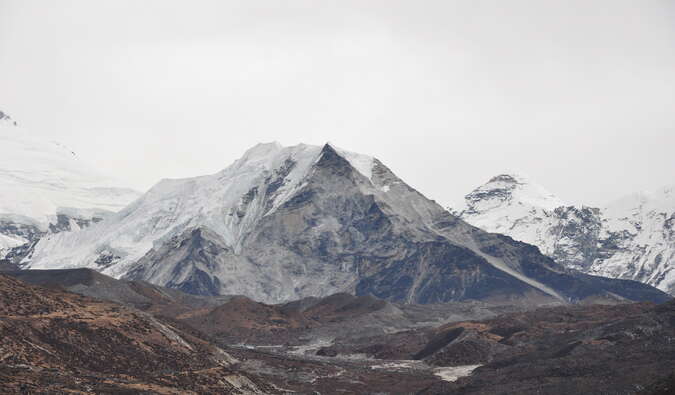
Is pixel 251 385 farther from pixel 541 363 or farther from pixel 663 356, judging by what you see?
pixel 663 356

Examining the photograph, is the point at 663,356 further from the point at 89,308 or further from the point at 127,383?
the point at 89,308

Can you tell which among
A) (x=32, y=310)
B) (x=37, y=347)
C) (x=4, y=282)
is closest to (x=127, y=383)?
(x=37, y=347)

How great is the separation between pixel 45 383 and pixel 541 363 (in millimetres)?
93822

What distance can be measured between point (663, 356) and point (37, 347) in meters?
97.8

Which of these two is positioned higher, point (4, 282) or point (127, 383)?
point (4, 282)

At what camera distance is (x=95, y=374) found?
139625 mm

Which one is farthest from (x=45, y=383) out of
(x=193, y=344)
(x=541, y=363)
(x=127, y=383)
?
(x=541, y=363)

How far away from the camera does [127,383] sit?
13762cm

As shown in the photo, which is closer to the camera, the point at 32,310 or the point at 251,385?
the point at 32,310

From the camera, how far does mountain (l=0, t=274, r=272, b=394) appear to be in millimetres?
130000

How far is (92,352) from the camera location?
14975cm

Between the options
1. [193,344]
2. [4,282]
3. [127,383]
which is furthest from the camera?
[193,344]

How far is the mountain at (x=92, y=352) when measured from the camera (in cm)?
13000

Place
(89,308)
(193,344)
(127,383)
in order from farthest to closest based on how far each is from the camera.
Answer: (193,344), (89,308), (127,383)
